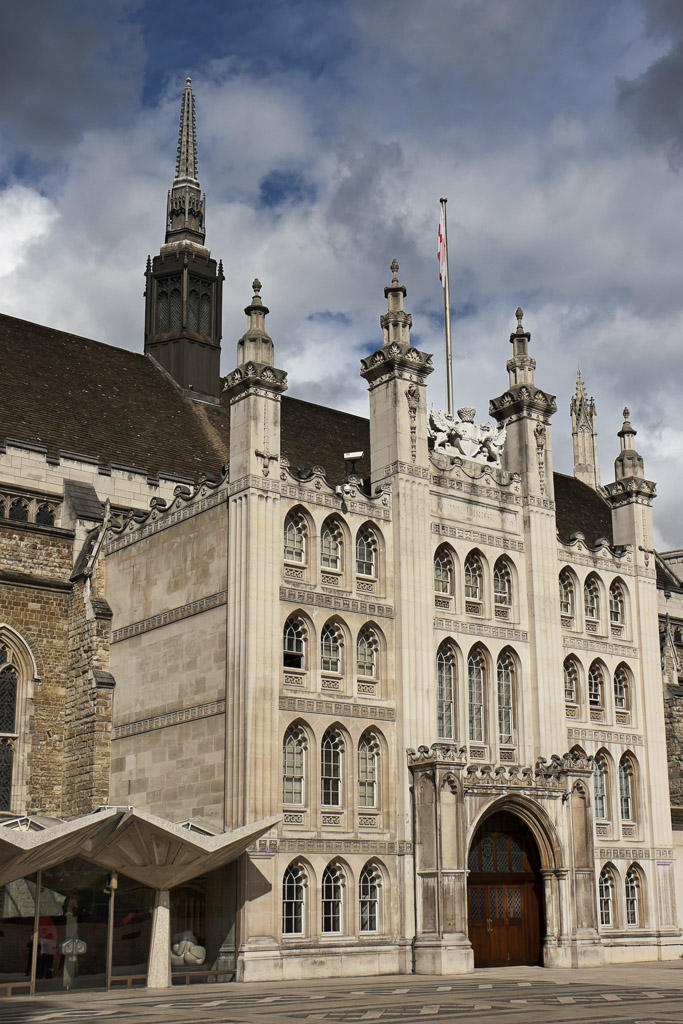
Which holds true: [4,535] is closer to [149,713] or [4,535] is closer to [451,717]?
[149,713]

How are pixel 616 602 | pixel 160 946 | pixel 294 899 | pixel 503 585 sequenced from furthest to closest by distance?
1. pixel 616 602
2. pixel 503 585
3. pixel 294 899
4. pixel 160 946

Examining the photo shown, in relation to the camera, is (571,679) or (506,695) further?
(571,679)

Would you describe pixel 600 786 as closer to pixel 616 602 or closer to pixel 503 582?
pixel 616 602

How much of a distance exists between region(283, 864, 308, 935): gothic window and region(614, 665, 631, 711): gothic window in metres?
12.9

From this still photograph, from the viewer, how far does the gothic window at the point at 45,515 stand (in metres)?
34.6

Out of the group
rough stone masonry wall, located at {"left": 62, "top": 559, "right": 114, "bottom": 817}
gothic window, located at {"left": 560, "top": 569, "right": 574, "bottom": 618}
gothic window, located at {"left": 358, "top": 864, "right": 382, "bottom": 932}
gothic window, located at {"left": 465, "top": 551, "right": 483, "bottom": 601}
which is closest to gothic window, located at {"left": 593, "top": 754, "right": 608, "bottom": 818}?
gothic window, located at {"left": 560, "top": 569, "right": 574, "bottom": 618}

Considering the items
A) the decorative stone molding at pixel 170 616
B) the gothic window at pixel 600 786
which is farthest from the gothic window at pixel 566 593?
the decorative stone molding at pixel 170 616

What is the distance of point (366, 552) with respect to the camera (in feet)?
101

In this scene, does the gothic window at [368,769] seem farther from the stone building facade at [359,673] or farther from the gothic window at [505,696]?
the gothic window at [505,696]

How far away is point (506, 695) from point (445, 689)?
2369mm

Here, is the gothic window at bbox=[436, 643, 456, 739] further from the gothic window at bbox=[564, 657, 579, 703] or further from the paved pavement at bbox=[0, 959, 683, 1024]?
the paved pavement at bbox=[0, 959, 683, 1024]

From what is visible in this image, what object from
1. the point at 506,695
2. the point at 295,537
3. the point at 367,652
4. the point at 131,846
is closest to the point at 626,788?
the point at 506,695

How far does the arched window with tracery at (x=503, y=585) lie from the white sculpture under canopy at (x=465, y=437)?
298cm

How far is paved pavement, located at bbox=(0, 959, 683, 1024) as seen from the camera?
1730 centimetres
